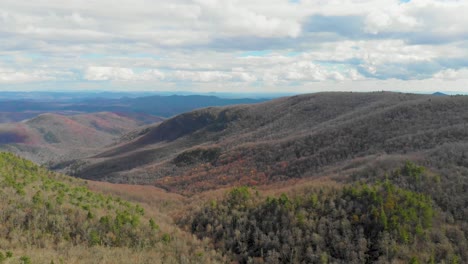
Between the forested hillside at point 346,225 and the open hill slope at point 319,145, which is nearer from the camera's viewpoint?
the forested hillside at point 346,225

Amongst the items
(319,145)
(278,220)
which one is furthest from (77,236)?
(319,145)

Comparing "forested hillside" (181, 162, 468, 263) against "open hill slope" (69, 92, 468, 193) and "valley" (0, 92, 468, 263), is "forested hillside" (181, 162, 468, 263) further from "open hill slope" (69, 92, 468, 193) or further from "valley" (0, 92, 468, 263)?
"open hill slope" (69, 92, 468, 193)

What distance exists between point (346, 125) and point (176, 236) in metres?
29.4

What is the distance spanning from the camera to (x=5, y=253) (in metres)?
9.48

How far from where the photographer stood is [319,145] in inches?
1378

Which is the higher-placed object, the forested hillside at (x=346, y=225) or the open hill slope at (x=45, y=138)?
the forested hillside at (x=346, y=225)

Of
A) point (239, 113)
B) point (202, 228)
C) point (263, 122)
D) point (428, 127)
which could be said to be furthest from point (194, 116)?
point (202, 228)

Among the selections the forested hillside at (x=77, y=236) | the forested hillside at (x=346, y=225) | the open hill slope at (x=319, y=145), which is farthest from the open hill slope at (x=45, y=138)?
the forested hillside at (x=346, y=225)

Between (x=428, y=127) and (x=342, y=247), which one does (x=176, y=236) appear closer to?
(x=342, y=247)

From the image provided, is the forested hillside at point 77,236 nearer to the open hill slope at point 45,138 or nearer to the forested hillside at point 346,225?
the forested hillside at point 346,225

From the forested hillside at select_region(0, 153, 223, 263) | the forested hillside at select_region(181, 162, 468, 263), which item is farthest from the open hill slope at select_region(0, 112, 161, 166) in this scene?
the forested hillside at select_region(181, 162, 468, 263)

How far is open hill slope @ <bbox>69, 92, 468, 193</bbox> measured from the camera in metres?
25.2

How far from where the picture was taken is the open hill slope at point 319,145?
25242mm

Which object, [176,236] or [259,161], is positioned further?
[259,161]
